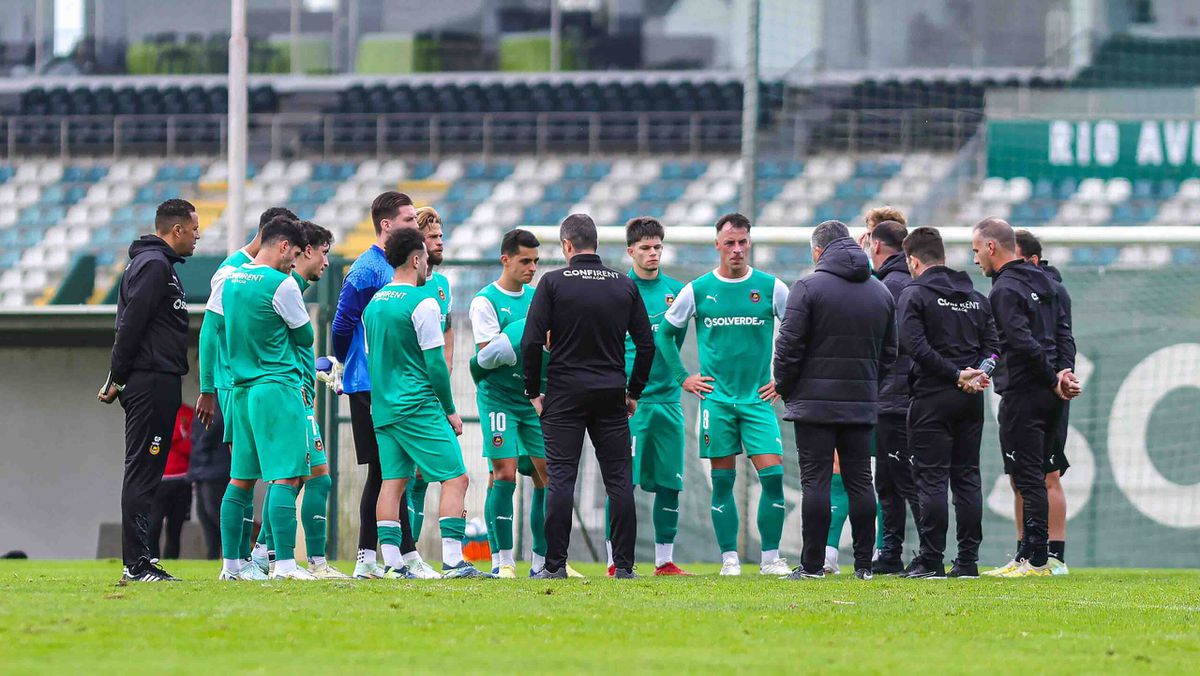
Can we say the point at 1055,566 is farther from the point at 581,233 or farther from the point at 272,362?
the point at 272,362

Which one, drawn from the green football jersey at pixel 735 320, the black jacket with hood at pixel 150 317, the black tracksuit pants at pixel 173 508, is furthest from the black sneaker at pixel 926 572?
the black tracksuit pants at pixel 173 508

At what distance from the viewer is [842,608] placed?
713cm

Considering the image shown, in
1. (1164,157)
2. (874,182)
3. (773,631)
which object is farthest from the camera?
(874,182)

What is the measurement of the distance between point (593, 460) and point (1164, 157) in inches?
463

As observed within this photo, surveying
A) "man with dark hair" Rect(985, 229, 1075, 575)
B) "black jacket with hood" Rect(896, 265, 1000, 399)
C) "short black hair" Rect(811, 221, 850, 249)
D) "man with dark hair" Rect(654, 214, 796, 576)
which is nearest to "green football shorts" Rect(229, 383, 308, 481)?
"man with dark hair" Rect(654, 214, 796, 576)

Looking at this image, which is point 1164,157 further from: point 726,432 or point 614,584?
point 614,584

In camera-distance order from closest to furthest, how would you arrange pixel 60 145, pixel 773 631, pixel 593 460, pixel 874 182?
pixel 773 631
pixel 593 460
pixel 874 182
pixel 60 145

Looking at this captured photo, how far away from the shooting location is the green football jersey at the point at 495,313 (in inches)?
363

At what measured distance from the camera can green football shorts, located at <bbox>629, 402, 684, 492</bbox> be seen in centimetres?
980

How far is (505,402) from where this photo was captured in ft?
30.4

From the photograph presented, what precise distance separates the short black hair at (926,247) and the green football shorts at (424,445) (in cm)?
262

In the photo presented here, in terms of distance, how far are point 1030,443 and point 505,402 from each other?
2875mm

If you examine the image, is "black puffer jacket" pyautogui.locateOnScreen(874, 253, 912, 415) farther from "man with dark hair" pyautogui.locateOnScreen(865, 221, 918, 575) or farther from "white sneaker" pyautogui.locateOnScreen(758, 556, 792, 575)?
"white sneaker" pyautogui.locateOnScreen(758, 556, 792, 575)

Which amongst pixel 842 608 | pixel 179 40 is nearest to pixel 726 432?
pixel 842 608
